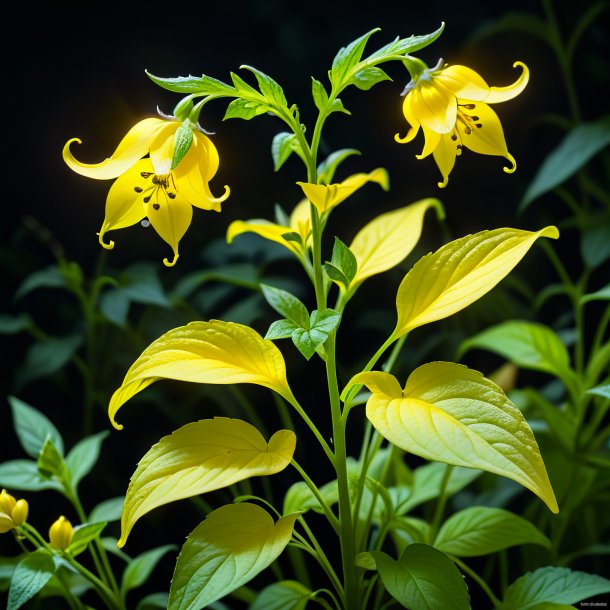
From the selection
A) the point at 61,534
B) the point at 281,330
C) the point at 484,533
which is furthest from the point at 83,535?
the point at 484,533

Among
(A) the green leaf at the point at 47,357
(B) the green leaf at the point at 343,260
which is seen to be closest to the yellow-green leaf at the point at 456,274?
(B) the green leaf at the point at 343,260

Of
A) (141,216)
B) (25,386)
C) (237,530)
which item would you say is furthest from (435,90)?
(25,386)

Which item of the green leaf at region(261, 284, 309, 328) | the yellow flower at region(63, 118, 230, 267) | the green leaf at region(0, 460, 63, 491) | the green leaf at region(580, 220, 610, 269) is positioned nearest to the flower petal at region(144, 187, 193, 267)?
the yellow flower at region(63, 118, 230, 267)

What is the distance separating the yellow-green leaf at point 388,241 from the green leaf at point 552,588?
32 centimetres

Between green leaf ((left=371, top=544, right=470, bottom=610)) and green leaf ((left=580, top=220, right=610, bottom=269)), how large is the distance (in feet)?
1.98

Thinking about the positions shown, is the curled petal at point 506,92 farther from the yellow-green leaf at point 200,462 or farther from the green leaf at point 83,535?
the green leaf at point 83,535

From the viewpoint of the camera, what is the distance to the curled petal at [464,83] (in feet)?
2.03

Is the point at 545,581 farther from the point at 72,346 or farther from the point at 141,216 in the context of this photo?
the point at 72,346

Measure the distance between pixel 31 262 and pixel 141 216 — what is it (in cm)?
68

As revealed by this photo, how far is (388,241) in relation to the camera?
823mm

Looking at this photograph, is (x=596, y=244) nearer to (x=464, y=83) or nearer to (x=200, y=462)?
(x=464, y=83)

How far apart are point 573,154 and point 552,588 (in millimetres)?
660

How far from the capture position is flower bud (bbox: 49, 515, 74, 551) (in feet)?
2.23

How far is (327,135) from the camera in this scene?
4.24ft
